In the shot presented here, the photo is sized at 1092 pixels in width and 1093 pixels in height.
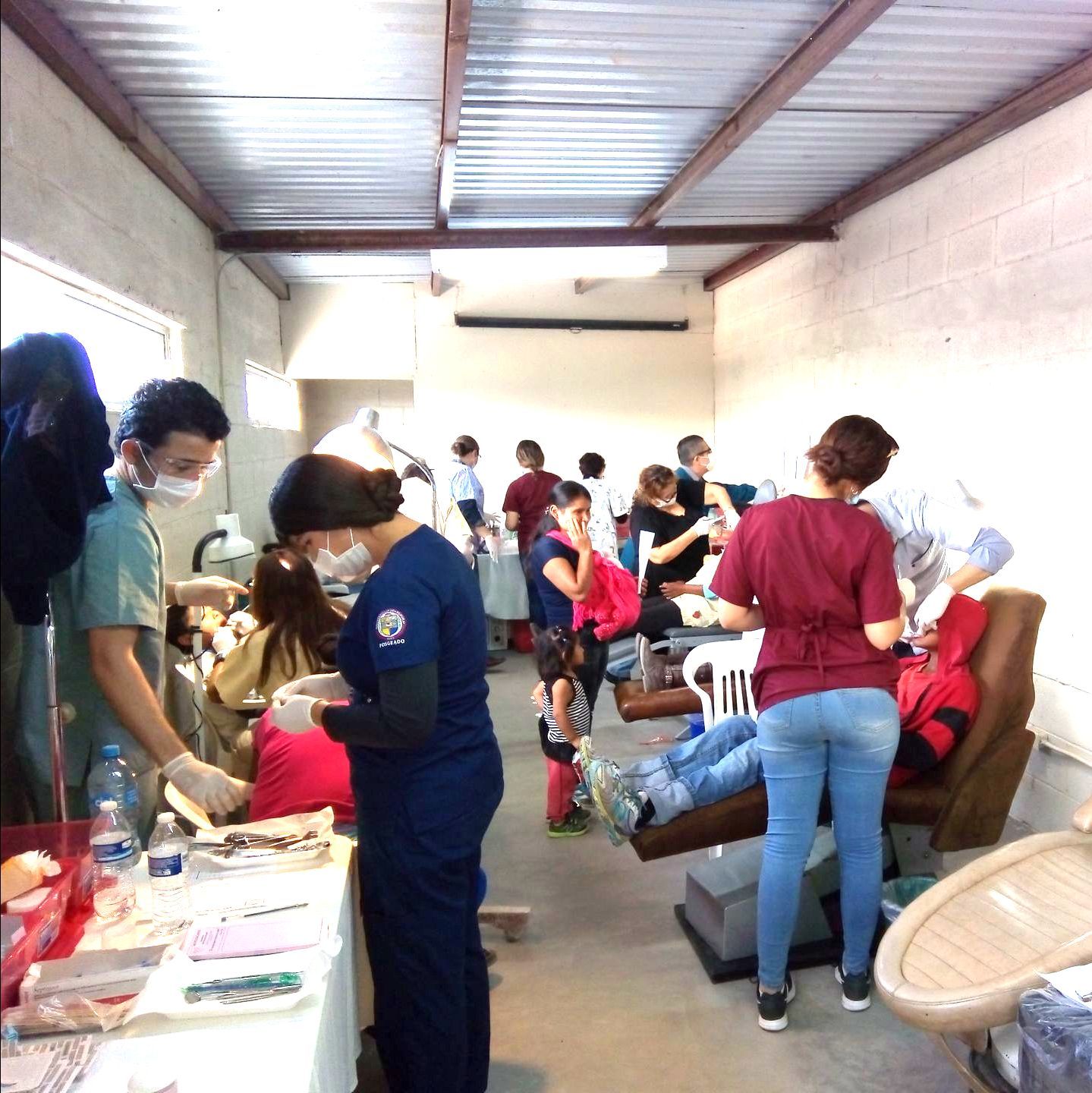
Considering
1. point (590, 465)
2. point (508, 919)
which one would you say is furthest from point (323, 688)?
point (590, 465)

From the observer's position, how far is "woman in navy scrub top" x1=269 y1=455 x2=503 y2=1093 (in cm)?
152

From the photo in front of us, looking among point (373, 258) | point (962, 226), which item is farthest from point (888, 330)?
point (373, 258)

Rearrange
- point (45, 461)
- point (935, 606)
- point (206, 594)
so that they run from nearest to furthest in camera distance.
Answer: point (45, 461) → point (206, 594) → point (935, 606)

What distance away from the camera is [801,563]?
2.06 meters

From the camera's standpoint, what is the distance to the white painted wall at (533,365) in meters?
7.38

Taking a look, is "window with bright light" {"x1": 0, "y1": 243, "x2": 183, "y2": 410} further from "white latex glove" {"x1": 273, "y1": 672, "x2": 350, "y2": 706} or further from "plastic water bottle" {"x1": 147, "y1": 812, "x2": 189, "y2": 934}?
"plastic water bottle" {"x1": 147, "y1": 812, "x2": 189, "y2": 934}

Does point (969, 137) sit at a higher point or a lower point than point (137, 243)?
higher

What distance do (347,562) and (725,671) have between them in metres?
2.03

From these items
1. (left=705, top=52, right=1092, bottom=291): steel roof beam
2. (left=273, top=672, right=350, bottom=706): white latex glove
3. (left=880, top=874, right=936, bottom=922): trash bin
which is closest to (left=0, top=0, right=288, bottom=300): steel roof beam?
(left=273, top=672, right=350, bottom=706): white latex glove

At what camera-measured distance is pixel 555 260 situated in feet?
16.0

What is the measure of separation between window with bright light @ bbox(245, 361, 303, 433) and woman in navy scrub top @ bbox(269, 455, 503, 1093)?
445 centimetres

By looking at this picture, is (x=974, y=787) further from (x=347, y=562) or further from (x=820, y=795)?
(x=347, y=562)

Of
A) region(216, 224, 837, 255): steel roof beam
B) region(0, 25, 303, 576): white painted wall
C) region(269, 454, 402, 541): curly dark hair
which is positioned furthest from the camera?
region(216, 224, 837, 255): steel roof beam

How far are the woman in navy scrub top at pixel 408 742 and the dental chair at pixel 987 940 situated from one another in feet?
3.02
